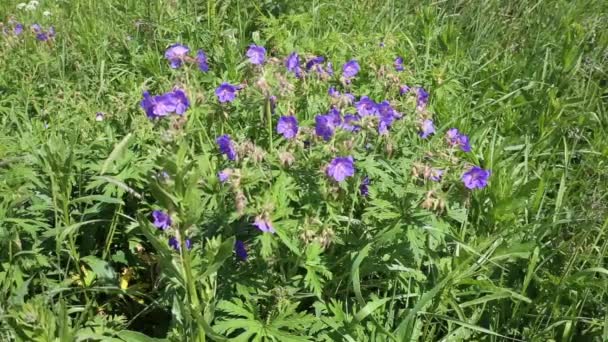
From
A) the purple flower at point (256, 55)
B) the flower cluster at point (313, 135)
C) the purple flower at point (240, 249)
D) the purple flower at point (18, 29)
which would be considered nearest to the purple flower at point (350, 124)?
the flower cluster at point (313, 135)

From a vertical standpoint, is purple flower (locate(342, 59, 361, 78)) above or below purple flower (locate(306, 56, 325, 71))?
below

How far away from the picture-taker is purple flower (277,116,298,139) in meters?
1.95

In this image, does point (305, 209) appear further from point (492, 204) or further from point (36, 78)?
point (36, 78)

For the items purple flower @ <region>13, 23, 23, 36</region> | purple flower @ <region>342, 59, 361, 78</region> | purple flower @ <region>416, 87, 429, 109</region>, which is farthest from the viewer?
purple flower @ <region>13, 23, 23, 36</region>

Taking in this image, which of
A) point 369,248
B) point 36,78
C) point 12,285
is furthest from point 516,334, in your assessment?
point 36,78

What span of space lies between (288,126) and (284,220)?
0.31 metres

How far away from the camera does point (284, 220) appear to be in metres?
1.89

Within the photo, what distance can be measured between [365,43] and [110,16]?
1.59 meters

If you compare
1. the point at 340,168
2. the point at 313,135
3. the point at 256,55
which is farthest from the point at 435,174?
the point at 256,55

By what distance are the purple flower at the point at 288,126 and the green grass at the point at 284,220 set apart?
11 centimetres

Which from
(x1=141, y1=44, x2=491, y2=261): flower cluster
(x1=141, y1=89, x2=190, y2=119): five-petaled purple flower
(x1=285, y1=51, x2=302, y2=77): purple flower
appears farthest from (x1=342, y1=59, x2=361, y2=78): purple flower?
(x1=141, y1=89, x2=190, y2=119): five-petaled purple flower

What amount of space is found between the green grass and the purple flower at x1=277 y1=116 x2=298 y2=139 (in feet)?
0.35

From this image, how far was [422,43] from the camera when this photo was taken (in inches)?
141

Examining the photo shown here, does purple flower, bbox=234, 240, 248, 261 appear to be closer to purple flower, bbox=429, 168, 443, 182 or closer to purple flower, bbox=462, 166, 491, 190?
purple flower, bbox=429, 168, 443, 182
